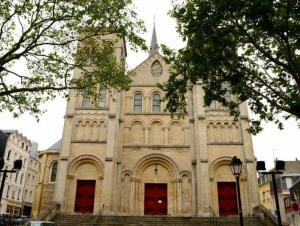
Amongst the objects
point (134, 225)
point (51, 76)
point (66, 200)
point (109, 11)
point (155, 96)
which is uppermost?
point (155, 96)

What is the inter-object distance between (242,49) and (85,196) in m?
17.6

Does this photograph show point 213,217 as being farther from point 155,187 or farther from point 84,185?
point 84,185

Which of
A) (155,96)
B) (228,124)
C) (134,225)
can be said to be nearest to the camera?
(134,225)

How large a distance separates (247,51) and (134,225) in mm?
14175

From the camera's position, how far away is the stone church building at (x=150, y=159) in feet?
A: 80.5

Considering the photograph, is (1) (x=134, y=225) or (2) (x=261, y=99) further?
(1) (x=134, y=225)

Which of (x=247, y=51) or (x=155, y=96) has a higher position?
(x=155, y=96)

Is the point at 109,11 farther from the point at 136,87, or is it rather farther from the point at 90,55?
the point at 136,87

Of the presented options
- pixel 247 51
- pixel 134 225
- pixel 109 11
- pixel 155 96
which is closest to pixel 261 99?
pixel 247 51

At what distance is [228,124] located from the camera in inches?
1054

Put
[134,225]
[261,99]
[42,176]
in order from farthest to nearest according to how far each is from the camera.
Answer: [42,176]
[134,225]
[261,99]

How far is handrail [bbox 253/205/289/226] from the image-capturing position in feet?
68.2

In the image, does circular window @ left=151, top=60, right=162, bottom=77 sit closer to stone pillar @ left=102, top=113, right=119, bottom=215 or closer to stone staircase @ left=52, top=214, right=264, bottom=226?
stone pillar @ left=102, top=113, right=119, bottom=215

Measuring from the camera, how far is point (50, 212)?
22.5 m
